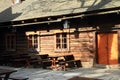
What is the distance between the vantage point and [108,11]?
14906mm

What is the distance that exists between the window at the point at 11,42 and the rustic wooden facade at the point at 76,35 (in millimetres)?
659

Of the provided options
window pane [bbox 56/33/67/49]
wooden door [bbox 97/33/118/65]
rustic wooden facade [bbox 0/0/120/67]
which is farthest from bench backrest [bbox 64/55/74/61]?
wooden door [bbox 97/33/118/65]

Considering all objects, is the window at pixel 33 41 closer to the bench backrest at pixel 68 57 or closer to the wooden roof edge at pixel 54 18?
the wooden roof edge at pixel 54 18

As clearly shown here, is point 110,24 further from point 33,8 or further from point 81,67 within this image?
point 33,8

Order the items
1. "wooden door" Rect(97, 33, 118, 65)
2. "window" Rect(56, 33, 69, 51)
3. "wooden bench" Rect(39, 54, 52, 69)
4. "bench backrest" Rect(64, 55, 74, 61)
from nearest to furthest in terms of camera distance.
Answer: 1. "wooden door" Rect(97, 33, 118, 65)
2. "wooden bench" Rect(39, 54, 52, 69)
3. "bench backrest" Rect(64, 55, 74, 61)
4. "window" Rect(56, 33, 69, 51)

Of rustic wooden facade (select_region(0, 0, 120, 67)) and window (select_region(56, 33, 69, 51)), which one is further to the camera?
window (select_region(56, 33, 69, 51))

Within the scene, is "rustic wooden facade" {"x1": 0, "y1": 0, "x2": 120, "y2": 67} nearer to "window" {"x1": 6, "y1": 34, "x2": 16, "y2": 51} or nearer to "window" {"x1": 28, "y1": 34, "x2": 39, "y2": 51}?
"window" {"x1": 28, "y1": 34, "x2": 39, "y2": 51}

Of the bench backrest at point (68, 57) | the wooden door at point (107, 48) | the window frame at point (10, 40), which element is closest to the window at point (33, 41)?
the window frame at point (10, 40)

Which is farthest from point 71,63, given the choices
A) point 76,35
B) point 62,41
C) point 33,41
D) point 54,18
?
point 33,41

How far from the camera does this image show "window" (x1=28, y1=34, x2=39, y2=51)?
20.3 metres

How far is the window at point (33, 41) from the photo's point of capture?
20.3 metres

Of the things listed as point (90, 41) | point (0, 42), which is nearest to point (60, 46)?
point (90, 41)

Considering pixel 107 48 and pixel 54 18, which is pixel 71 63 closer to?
pixel 107 48

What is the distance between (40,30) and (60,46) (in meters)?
2.03
